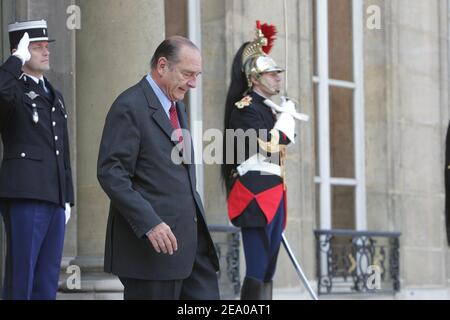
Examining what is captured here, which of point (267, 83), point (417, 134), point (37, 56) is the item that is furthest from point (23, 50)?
point (417, 134)

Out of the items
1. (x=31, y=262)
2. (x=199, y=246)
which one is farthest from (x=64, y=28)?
(x=199, y=246)

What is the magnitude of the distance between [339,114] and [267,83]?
389cm

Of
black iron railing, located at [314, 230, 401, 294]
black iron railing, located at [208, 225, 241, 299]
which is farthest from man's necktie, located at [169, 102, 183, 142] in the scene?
black iron railing, located at [314, 230, 401, 294]

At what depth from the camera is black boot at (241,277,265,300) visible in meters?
7.91

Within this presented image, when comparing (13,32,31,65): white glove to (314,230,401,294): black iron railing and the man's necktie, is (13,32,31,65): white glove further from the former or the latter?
(314,230,401,294): black iron railing

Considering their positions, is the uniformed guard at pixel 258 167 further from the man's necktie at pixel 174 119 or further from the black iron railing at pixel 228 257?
the man's necktie at pixel 174 119

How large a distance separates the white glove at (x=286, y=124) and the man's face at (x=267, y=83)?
18 cm

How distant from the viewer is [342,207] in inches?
466

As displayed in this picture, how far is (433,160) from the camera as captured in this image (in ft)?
40.5

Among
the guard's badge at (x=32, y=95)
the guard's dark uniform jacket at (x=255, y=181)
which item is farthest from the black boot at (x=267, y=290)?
the guard's badge at (x=32, y=95)

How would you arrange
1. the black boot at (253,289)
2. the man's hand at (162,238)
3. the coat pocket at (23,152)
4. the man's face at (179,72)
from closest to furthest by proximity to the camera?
the man's hand at (162,238) → the man's face at (179,72) → the coat pocket at (23,152) → the black boot at (253,289)

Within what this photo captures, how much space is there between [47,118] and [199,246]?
145 cm

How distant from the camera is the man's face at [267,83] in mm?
8031

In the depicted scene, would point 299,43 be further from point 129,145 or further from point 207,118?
point 129,145
